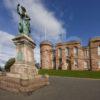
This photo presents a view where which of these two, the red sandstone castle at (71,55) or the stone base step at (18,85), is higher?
the red sandstone castle at (71,55)

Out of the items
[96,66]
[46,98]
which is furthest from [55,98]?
[96,66]

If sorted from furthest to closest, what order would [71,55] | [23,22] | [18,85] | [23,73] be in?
[71,55], [23,22], [23,73], [18,85]

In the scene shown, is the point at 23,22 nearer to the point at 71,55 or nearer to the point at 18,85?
the point at 18,85

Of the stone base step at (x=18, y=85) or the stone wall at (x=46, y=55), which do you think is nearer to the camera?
the stone base step at (x=18, y=85)

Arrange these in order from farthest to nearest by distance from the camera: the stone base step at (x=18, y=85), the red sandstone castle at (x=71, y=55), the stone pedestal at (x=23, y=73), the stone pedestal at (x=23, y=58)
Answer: the red sandstone castle at (x=71, y=55), the stone pedestal at (x=23, y=58), the stone pedestal at (x=23, y=73), the stone base step at (x=18, y=85)

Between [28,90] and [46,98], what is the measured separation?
171 cm

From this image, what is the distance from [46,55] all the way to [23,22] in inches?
1560

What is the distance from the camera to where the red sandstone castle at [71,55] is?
170 ft

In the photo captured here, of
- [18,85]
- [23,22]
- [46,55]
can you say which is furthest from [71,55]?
[18,85]

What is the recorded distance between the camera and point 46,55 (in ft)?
Result: 187

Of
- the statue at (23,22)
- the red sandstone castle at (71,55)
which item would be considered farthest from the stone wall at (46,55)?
the statue at (23,22)

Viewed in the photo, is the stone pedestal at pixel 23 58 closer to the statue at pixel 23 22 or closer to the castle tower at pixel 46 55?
the statue at pixel 23 22

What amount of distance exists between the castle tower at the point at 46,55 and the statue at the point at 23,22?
128 feet

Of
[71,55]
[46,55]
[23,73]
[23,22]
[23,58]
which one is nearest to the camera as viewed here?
[23,73]
